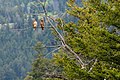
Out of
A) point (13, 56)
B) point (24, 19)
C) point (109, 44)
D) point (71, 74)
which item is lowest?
point (13, 56)

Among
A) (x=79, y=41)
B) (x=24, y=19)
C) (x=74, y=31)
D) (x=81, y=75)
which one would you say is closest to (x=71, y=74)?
(x=81, y=75)

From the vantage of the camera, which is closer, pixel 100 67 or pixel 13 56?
pixel 100 67

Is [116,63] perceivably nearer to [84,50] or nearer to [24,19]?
[84,50]

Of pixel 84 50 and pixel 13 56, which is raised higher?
pixel 84 50

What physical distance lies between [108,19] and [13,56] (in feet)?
549

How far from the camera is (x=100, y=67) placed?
1046 cm

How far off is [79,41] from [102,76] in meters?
2.02

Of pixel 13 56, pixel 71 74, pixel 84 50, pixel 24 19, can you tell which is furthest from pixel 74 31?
pixel 24 19

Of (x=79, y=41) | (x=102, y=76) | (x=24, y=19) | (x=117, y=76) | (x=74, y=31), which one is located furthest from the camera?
(x=24, y=19)

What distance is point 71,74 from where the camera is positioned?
416 inches

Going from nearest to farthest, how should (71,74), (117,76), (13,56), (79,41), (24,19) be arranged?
(117,76)
(71,74)
(79,41)
(13,56)
(24,19)

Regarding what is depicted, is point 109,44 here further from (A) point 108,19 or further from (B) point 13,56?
(B) point 13,56

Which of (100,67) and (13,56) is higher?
(100,67)

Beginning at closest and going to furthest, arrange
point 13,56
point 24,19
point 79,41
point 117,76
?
point 117,76 → point 79,41 → point 13,56 → point 24,19
